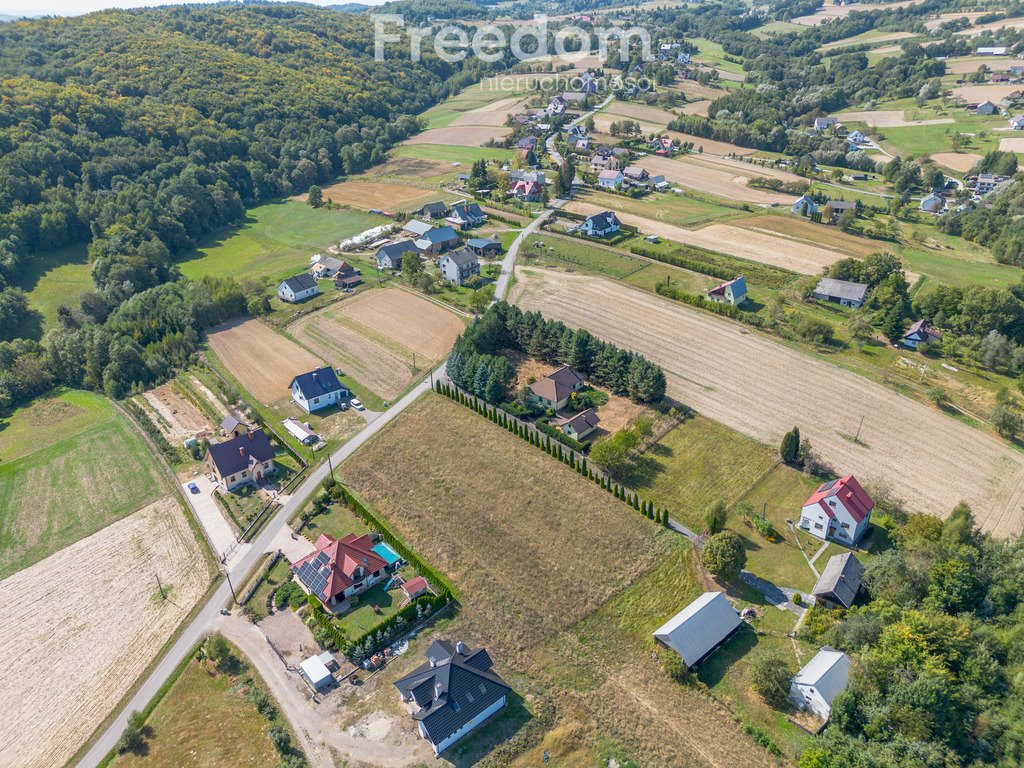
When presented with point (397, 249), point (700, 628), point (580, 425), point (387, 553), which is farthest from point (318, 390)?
point (700, 628)

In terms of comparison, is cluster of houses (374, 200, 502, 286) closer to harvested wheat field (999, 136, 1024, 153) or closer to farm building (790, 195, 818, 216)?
farm building (790, 195, 818, 216)

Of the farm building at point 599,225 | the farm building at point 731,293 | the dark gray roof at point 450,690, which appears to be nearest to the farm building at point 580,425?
the dark gray roof at point 450,690

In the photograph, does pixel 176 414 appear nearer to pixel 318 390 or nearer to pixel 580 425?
pixel 318 390

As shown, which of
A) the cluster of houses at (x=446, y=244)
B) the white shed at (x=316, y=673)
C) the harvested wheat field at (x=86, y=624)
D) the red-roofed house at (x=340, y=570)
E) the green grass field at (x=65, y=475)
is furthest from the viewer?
the cluster of houses at (x=446, y=244)

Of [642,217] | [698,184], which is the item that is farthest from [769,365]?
[698,184]

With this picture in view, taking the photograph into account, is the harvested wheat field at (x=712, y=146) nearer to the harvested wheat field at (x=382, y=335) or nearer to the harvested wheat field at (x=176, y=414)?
the harvested wheat field at (x=382, y=335)

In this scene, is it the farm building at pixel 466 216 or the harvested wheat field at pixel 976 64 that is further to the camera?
the harvested wheat field at pixel 976 64
